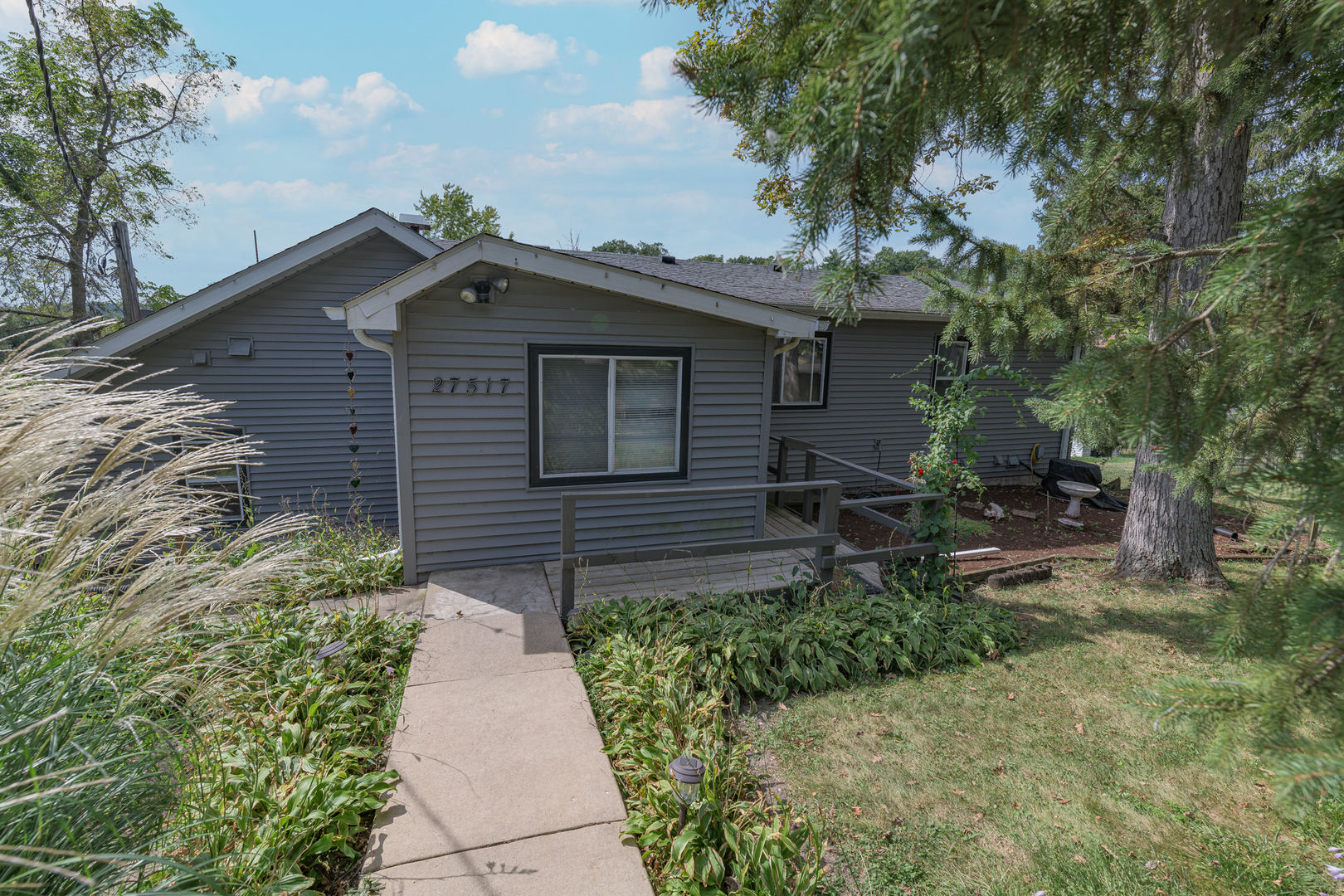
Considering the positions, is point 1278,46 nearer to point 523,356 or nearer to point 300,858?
point 523,356

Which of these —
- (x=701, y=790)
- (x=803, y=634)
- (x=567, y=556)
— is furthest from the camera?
(x=567, y=556)

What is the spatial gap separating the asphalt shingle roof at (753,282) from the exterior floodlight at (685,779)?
7.39m

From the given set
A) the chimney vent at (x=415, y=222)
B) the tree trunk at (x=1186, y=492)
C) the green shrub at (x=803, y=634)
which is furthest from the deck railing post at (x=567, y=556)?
the chimney vent at (x=415, y=222)

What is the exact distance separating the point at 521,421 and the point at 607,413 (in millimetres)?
904

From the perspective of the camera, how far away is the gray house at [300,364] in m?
7.83

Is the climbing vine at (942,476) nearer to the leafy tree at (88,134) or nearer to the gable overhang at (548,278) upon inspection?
the gable overhang at (548,278)

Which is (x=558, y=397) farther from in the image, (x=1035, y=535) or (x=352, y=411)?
(x=1035, y=535)

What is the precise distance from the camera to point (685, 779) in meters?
2.71

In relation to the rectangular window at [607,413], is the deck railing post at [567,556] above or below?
below

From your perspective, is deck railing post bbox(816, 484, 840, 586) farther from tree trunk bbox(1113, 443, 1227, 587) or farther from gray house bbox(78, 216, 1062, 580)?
tree trunk bbox(1113, 443, 1227, 587)

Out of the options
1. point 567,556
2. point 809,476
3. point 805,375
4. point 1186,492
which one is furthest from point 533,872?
point 805,375

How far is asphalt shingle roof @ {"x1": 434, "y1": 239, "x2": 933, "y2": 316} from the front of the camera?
391 inches

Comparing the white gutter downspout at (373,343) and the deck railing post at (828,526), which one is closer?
the white gutter downspout at (373,343)

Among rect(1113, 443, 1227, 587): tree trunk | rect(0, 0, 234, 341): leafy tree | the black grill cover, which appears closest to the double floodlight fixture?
rect(1113, 443, 1227, 587): tree trunk
